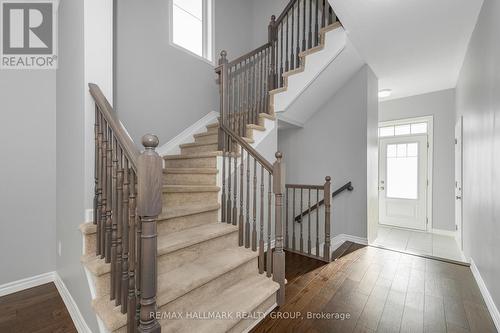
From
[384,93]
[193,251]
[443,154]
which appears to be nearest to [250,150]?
[193,251]

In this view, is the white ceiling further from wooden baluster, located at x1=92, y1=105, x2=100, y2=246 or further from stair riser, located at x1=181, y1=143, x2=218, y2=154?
wooden baluster, located at x1=92, y1=105, x2=100, y2=246

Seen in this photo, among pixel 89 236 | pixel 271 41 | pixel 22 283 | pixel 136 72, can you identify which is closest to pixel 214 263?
pixel 89 236

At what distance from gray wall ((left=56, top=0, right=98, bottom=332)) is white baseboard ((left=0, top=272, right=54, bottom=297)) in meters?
0.18

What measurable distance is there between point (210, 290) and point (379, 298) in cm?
150

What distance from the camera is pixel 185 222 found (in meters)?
2.00

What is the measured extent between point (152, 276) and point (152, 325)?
24cm

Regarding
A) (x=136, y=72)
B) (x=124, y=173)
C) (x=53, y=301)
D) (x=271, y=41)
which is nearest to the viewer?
(x=124, y=173)

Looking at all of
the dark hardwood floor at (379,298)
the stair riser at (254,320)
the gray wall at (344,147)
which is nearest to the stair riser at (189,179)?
the stair riser at (254,320)

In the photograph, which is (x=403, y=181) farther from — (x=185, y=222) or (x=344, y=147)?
(x=185, y=222)

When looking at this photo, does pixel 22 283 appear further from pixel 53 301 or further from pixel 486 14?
pixel 486 14

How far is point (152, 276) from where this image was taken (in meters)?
1.13

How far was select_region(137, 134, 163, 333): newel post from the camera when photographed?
1.07 meters

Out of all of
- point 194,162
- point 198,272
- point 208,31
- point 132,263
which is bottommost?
point 198,272

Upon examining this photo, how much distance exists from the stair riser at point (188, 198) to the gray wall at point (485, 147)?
7.58ft
